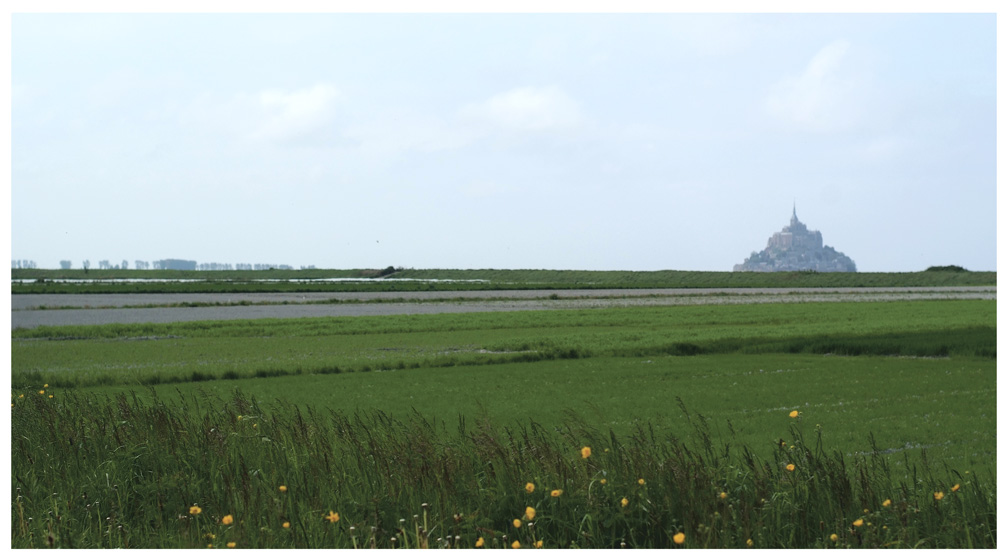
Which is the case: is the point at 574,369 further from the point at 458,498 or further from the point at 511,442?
the point at 458,498

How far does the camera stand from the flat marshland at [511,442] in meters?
5.96

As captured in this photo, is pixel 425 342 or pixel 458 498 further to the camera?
pixel 425 342

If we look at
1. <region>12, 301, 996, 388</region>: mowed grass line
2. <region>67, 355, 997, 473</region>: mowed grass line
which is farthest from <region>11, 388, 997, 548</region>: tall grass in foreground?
<region>12, 301, 996, 388</region>: mowed grass line

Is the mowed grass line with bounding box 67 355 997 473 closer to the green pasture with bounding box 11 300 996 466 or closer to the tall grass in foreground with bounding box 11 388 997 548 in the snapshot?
the green pasture with bounding box 11 300 996 466

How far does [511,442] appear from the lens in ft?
24.3

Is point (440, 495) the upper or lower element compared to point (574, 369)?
upper

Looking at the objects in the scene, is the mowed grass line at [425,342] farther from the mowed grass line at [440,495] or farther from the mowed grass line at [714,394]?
the mowed grass line at [440,495]

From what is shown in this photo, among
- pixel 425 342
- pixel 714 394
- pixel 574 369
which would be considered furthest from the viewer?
Result: pixel 425 342

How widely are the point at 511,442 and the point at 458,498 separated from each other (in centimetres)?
98

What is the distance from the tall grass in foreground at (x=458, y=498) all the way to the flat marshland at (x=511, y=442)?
0.09 feet

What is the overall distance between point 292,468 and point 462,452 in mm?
1691

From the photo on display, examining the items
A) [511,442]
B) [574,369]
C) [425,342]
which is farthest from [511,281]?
[511,442]

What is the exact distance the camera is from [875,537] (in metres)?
5.50

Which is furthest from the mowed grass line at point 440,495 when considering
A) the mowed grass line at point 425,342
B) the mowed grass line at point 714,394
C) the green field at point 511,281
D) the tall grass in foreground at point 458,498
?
the green field at point 511,281
